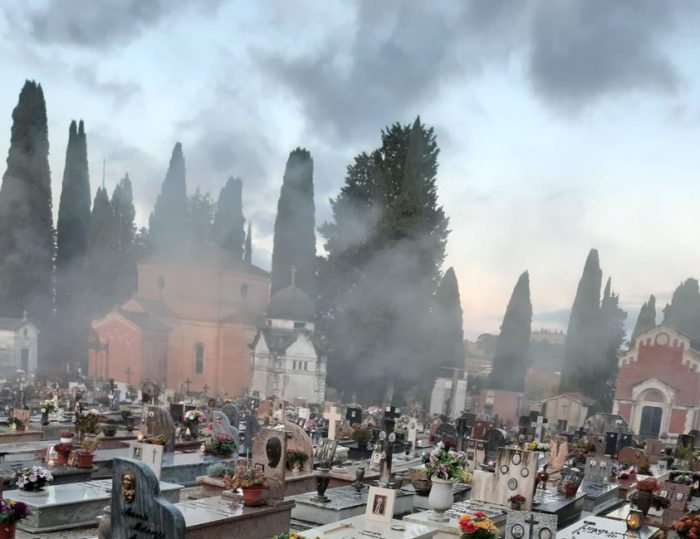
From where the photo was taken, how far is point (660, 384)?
3441 cm

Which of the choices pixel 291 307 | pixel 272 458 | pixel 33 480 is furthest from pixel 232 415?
pixel 291 307

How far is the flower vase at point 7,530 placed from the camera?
24.8ft

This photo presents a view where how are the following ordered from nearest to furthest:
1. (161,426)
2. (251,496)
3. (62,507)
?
(62,507) → (251,496) → (161,426)

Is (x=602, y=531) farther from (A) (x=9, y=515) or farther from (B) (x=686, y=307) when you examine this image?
(B) (x=686, y=307)

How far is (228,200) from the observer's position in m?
58.5

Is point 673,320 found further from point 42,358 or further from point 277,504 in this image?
point 277,504

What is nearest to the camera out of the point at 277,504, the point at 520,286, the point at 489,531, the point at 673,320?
the point at 489,531

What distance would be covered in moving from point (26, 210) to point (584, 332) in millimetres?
37996

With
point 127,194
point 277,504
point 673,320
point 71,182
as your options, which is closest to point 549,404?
point 673,320

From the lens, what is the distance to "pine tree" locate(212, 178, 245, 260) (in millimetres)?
57625

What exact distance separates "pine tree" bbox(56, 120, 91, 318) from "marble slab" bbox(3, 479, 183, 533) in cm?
3995

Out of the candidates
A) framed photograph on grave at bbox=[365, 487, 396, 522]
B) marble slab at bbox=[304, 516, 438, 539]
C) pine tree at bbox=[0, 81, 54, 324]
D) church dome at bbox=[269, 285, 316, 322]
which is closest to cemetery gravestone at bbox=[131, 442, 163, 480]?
marble slab at bbox=[304, 516, 438, 539]

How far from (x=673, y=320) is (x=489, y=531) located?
5120 centimetres

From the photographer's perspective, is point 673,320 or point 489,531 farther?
point 673,320
